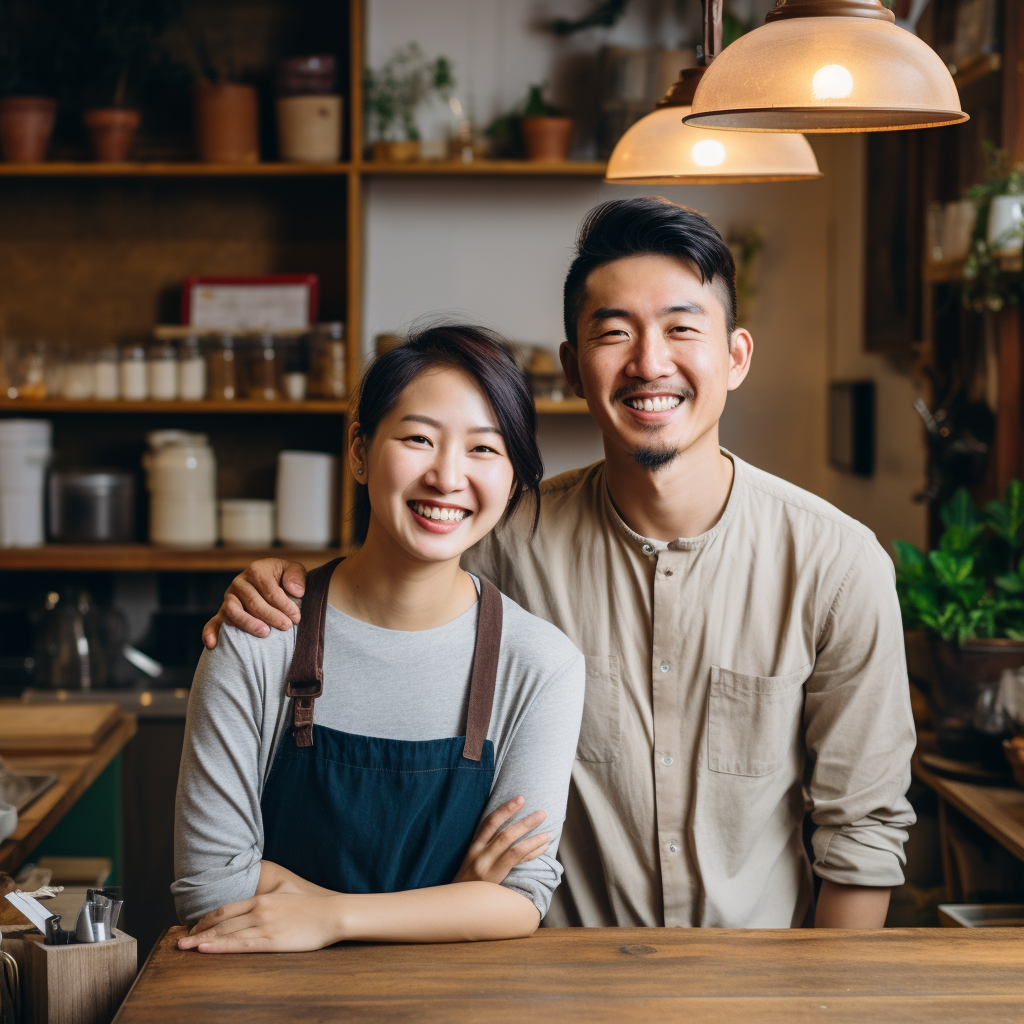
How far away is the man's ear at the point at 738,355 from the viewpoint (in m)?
1.67

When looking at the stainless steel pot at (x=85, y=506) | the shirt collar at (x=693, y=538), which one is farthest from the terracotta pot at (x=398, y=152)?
the shirt collar at (x=693, y=538)

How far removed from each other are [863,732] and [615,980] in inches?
25.1

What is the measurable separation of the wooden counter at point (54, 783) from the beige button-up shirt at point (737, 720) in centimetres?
81

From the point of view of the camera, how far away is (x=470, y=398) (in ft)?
4.58

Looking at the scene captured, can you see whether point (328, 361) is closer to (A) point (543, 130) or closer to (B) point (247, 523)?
(B) point (247, 523)

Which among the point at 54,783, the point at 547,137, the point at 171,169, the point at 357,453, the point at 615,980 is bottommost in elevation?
the point at 54,783

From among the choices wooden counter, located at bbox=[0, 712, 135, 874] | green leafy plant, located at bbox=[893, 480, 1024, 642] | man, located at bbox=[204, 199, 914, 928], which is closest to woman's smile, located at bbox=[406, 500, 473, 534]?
man, located at bbox=[204, 199, 914, 928]

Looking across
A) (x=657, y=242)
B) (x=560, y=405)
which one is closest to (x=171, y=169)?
(x=560, y=405)

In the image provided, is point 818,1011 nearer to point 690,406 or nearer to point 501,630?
point 501,630

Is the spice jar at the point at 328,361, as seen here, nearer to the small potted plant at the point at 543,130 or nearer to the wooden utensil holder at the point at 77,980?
the small potted plant at the point at 543,130

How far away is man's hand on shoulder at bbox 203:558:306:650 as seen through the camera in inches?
54.2

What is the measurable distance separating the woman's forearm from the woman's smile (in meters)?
0.40

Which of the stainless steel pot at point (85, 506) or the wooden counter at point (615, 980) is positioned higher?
the stainless steel pot at point (85, 506)

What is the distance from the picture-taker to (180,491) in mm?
3416
